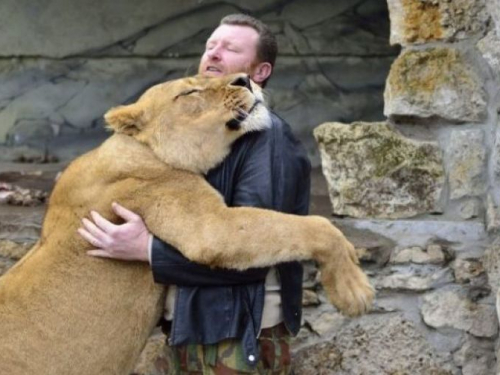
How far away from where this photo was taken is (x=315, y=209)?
15.8ft

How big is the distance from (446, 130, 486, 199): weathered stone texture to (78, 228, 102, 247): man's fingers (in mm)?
1476

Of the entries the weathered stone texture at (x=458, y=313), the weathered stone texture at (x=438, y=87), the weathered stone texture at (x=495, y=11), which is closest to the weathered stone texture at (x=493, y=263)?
the weathered stone texture at (x=458, y=313)

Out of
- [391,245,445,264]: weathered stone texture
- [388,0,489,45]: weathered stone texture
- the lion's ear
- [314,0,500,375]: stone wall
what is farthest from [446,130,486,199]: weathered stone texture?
the lion's ear

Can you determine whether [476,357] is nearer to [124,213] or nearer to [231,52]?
[231,52]

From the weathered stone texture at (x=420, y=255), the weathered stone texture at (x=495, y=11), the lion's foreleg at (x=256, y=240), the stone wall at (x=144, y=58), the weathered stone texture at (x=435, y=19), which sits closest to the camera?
the lion's foreleg at (x=256, y=240)

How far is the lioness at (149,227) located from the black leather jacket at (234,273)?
43 millimetres

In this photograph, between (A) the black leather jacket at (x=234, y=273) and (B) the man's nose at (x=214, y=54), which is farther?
(B) the man's nose at (x=214, y=54)

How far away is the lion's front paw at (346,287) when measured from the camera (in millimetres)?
3268

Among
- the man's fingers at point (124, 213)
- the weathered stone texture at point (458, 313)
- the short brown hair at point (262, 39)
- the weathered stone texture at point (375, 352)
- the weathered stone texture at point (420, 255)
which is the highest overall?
the short brown hair at point (262, 39)

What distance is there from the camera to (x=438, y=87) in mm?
4328

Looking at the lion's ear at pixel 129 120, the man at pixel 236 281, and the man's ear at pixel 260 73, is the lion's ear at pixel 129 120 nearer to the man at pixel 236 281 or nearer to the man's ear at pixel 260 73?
the man at pixel 236 281

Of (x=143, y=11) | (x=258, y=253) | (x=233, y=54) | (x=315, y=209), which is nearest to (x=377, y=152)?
(x=315, y=209)

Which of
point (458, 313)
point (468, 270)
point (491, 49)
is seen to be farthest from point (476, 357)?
point (491, 49)

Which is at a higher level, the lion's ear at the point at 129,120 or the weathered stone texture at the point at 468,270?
the lion's ear at the point at 129,120
